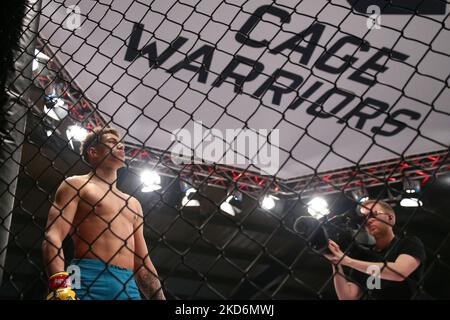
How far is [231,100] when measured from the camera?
44.5 inches

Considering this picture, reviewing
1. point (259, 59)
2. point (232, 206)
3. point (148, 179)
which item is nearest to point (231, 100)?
point (259, 59)

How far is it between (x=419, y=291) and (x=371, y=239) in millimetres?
773

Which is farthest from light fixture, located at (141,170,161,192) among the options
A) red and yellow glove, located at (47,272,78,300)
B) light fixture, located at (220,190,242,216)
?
light fixture, located at (220,190,242,216)

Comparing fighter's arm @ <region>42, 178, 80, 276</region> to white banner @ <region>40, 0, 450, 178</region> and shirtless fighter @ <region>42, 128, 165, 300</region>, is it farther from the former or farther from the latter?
white banner @ <region>40, 0, 450, 178</region>

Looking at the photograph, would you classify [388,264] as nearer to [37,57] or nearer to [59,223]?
[59,223]

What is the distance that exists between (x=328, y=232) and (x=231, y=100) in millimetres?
619

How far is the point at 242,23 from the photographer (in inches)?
69.1

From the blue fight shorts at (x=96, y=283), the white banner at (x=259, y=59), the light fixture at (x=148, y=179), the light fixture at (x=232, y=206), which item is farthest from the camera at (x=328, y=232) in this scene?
the light fixture at (x=232, y=206)

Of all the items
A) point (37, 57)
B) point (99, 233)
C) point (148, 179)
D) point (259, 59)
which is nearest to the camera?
point (259, 59)

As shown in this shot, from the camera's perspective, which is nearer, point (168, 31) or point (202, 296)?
point (168, 31)

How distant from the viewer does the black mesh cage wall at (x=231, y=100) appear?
1065mm

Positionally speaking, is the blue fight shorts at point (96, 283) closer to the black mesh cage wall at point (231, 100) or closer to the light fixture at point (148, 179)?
the black mesh cage wall at point (231, 100)

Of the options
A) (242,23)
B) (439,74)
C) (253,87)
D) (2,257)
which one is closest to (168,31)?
(242,23)

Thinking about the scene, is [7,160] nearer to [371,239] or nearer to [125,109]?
[125,109]
